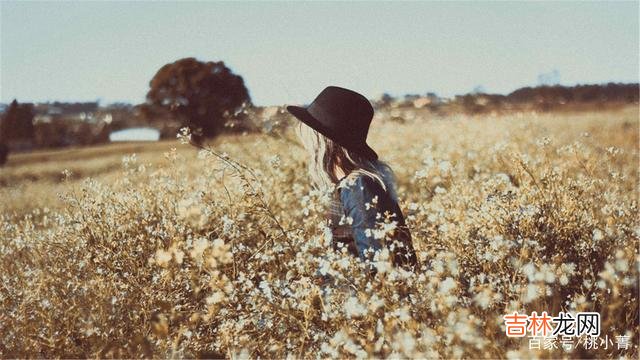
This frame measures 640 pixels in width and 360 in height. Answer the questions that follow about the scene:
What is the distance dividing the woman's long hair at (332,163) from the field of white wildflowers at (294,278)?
21 cm

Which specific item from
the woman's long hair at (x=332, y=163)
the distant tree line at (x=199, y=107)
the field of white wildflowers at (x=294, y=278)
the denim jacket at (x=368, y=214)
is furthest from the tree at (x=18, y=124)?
the denim jacket at (x=368, y=214)

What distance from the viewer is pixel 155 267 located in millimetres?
3799

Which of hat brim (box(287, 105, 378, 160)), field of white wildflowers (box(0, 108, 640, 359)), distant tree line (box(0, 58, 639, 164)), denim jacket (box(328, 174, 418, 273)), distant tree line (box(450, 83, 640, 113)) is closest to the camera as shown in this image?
field of white wildflowers (box(0, 108, 640, 359))

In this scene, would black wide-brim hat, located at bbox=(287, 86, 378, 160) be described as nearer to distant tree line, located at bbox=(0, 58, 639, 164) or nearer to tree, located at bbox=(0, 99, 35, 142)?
distant tree line, located at bbox=(0, 58, 639, 164)

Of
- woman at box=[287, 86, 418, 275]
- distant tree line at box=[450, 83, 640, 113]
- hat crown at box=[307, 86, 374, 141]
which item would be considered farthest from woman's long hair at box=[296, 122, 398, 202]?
distant tree line at box=[450, 83, 640, 113]

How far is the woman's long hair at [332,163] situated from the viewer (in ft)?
11.5

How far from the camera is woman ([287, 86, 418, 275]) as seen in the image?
10.4ft

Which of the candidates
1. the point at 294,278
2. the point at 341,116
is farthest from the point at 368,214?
the point at 294,278

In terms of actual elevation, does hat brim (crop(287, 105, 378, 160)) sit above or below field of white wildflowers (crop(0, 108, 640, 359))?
above

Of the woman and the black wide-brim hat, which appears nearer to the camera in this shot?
the woman

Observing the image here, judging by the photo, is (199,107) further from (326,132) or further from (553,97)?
(553,97)

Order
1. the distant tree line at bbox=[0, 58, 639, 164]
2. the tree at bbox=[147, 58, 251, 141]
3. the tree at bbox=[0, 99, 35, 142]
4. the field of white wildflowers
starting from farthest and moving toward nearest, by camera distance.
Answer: the tree at bbox=[0, 99, 35, 142] < the tree at bbox=[147, 58, 251, 141] < the distant tree line at bbox=[0, 58, 639, 164] < the field of white wildflowers

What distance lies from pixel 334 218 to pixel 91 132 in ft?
60.0

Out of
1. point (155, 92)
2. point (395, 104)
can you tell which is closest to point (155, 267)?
point (395, 104)
